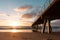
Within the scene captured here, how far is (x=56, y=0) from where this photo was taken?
1349 cm

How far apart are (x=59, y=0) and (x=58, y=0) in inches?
5.5

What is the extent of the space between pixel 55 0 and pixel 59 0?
279 millimetres

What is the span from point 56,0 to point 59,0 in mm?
236

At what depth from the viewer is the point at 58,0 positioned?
13.5 meters

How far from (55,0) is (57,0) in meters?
0.21

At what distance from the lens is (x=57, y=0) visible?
44.1ft

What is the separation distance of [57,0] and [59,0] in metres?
0.21

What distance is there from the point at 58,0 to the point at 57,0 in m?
0.08

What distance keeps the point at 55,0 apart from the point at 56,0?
0.43 feet

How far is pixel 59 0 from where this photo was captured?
13.6 meters

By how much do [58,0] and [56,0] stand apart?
0.14 m
